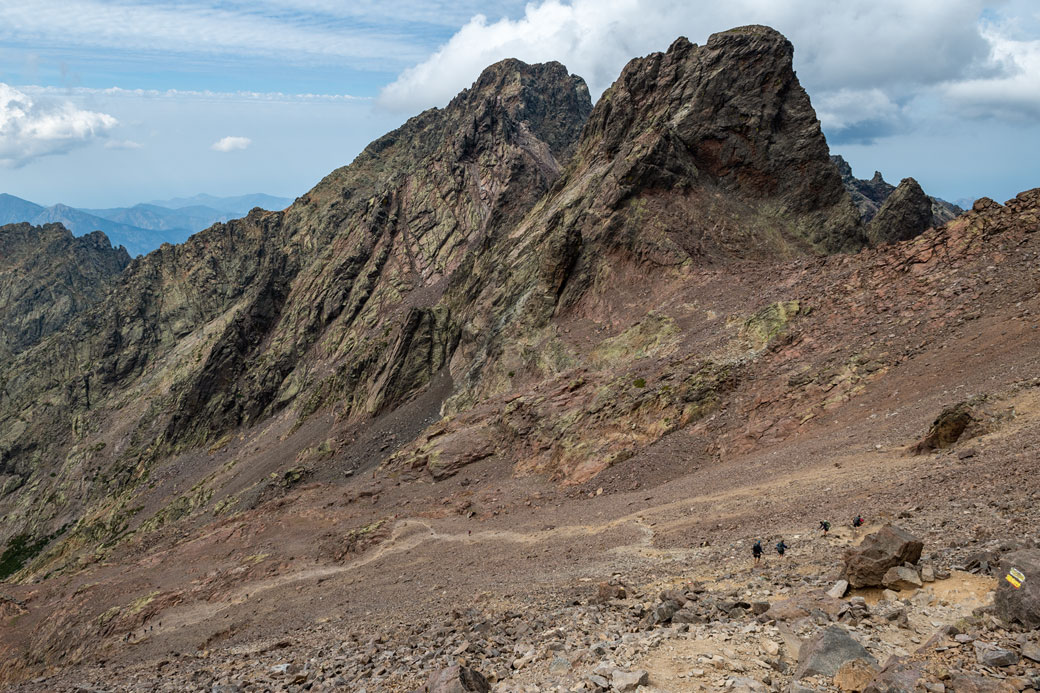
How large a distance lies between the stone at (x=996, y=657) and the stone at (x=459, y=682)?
30.7 feet

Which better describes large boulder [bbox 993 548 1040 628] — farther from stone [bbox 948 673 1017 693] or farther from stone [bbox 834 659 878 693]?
stone [bbox 834 659 878 693]

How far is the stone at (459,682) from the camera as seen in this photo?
14.0 meters

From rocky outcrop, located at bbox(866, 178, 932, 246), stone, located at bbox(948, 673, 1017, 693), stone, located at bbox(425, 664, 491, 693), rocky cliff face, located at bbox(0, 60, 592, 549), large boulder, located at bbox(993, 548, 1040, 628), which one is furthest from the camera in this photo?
rocky cliff face, located at bbox(0, 60, 592, 549)

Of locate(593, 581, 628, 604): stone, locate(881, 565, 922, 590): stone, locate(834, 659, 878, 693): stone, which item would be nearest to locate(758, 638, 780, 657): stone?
locate(834, 659, 878, 693): stone

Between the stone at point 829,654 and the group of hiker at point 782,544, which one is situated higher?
the stone at point 829,654

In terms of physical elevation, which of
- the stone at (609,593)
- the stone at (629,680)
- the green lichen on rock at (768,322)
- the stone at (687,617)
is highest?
the green lichen on rock at (768,322)

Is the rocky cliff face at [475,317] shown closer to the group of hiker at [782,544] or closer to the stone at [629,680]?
the group of hiker at [782,544]

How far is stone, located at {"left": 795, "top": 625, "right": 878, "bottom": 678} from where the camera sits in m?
11.0

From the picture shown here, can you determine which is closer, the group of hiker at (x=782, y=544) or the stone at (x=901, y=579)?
the stone at (x=901, y=579)

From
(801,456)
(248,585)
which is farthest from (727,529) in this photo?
(248,585)

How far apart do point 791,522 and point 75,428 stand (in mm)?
131159

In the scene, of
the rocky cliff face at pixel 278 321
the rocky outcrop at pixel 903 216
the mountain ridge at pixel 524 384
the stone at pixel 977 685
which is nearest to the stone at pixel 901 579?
the stone at pixel 977 685

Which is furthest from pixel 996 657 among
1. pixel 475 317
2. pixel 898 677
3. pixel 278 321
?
pixel 278 321

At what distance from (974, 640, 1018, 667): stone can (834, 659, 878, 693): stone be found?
1.53 metres
